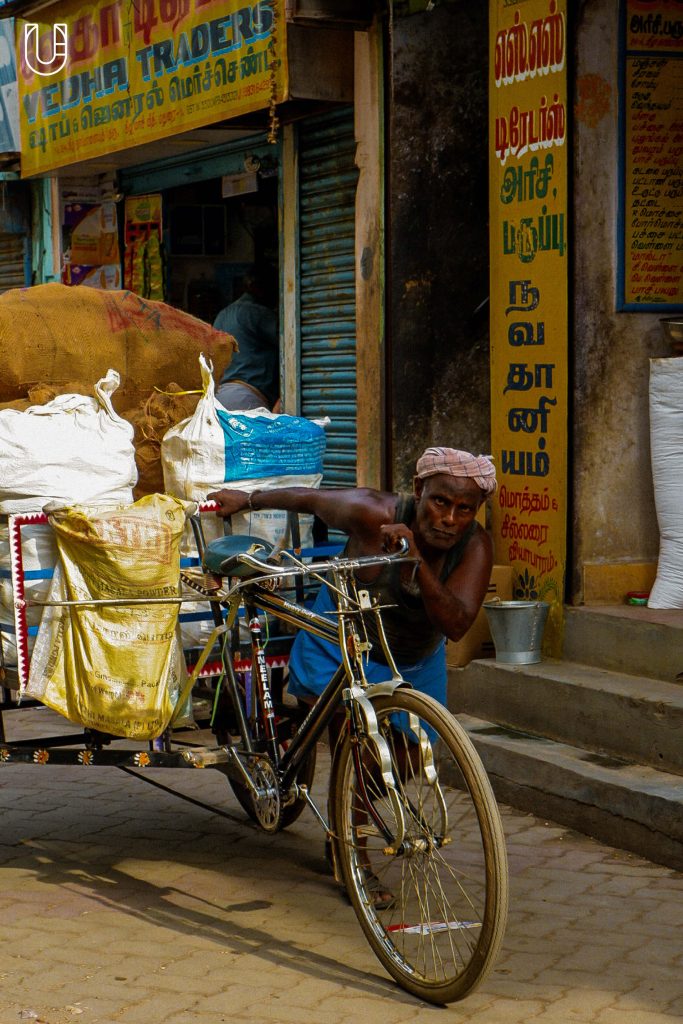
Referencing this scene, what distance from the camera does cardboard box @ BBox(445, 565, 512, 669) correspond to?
20.6ft

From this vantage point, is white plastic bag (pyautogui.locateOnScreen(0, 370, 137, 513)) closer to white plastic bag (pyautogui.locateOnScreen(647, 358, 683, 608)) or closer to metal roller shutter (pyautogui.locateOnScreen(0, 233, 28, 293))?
white plastic bag (pyautogui.locateOnScreen(647, 358, 683, 608))

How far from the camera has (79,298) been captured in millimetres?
5129

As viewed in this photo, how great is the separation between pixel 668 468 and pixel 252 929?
9.01 ft

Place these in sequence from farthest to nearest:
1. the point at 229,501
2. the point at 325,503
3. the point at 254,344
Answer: the point at 254,344
the point at 229,501
the point at 325,503

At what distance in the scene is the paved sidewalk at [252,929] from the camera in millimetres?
3600

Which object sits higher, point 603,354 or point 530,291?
point 530,291

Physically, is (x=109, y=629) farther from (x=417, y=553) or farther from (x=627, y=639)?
(x=627, y=639)

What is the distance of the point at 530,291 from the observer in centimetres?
A: 620

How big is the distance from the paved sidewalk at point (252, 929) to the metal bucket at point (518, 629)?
0.84m

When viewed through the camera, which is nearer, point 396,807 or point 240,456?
point 396,807

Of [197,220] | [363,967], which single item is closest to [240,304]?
[197,220]

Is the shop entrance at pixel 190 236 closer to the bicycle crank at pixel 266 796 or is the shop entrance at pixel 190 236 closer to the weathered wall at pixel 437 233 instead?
the weathered wall at pixel 437 233

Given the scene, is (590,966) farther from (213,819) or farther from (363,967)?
(213,819)

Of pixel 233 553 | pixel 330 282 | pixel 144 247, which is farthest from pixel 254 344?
pixel 233 553
